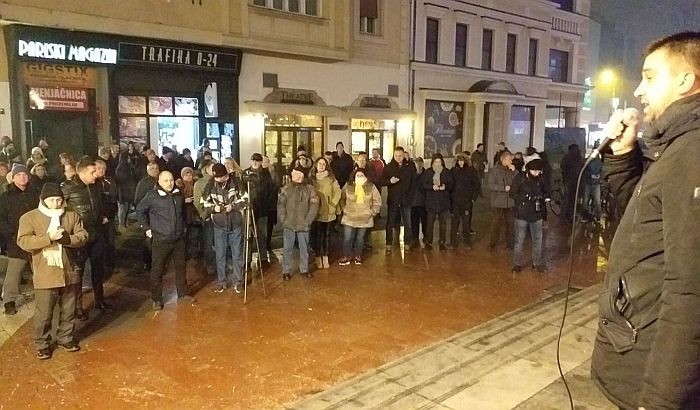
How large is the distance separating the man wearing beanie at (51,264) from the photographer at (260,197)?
13.0 feet

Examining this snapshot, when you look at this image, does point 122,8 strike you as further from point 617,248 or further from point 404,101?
point 617,248

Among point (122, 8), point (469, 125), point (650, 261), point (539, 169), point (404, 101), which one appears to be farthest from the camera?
point (469, 125)

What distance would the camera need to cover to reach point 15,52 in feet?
46.1

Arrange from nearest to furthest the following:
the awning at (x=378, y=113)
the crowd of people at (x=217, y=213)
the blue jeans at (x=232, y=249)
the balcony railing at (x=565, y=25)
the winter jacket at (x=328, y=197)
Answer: the crowd of people at (x=217, y=213) → the blue jeans at (x=232, y=249) → the winter jacket at (x=328, y=197) → the awning at (x=378, y=113) → the balcony railing at (x=565, y=25)

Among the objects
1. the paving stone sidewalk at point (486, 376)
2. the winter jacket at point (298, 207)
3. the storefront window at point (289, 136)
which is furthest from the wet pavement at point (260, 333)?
the storefront window at point (289, 136)

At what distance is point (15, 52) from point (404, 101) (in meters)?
13.8

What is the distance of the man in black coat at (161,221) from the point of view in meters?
8.19

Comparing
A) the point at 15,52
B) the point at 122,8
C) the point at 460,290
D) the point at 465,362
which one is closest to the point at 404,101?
the point at 122,8

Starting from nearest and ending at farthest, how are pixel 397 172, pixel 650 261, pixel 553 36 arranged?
1. pixel 650 261
2. pixel 397 172
3. pixel 553 36

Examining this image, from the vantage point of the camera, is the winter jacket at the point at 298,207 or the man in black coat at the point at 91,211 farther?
the winter jacket at the point at 298,207

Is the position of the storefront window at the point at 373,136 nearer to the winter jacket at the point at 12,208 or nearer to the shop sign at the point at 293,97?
the shop sign at the point at 293,97

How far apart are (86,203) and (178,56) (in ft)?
32.1

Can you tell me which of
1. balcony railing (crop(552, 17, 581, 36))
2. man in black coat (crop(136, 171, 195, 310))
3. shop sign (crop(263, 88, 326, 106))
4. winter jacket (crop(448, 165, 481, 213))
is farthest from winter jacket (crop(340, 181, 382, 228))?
balcony railing (crop(552, 17, 581, 36))

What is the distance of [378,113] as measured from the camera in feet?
73.0
